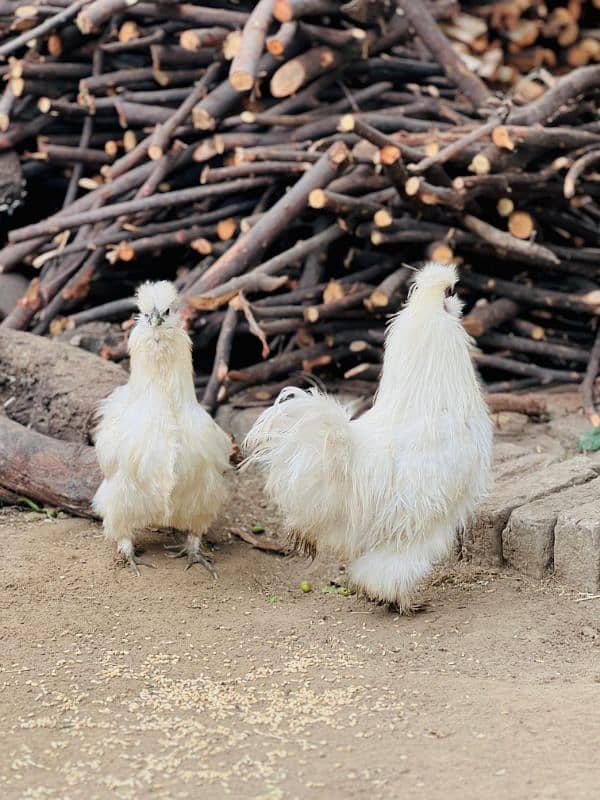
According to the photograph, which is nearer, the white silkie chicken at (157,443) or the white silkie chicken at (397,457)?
the white silkie chicken at (397,457)

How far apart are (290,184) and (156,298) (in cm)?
255

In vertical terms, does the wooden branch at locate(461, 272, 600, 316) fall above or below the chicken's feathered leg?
above

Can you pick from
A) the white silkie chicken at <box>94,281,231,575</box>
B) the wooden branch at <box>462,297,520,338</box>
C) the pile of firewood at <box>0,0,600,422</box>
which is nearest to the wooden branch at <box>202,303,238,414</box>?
the pile of firewood at <box>0,0,600,422</box>

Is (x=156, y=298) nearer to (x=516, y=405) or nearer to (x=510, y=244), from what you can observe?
(x=516, y=405)

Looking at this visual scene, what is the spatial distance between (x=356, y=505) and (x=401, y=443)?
315 millimetres

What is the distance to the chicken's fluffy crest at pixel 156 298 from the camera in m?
4.56

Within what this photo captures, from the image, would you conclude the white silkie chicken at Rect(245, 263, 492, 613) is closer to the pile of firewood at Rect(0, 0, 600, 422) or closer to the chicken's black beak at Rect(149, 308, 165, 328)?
the chicken's black beak at Rect(149, 308, 165, 328)

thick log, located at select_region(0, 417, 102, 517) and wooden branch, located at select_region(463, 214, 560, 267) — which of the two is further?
wooden branch, located at select_region(463, 214, 560, 267)

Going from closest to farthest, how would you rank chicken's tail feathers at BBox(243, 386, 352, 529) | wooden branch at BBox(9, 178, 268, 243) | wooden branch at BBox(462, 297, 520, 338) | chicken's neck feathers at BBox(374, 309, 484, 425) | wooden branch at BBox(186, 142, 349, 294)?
chicken's tail feathers at BBox(243, 386, 352, 529) → chicken's neck feathers at BBox(374, 309, 484, 425) → wooden branch at BBox(186, 142, 349, 294) → wooden branch at BBox(462, 297, 520, 338) → wooden branch at BBox(9, 178, 268, 243)

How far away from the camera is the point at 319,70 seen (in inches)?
269

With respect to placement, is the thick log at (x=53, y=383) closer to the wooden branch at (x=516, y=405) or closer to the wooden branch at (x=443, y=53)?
the wooden branch at (x=516, y=405)

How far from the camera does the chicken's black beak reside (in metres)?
4.54

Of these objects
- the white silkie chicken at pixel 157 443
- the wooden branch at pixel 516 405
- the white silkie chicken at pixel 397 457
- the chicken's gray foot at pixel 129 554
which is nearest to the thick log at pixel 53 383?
the white silkie chicken at pixel 157 443

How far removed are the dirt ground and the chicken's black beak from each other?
115cm
